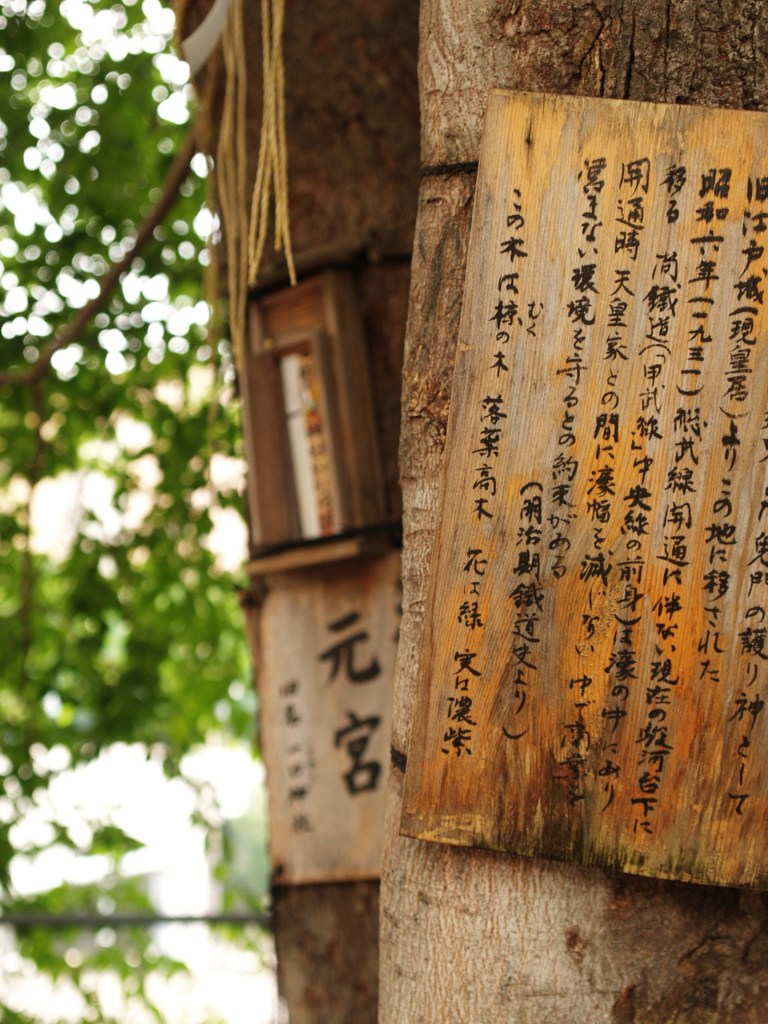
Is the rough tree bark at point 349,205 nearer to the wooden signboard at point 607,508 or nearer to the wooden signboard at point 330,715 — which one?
the wooden signboard at point 330,715

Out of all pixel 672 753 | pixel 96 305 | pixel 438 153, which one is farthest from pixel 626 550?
pixel 96 305

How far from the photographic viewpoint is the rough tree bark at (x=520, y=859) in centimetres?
113

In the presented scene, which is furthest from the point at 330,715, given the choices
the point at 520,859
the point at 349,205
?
the point at 349,205

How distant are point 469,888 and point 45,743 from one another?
81.7 inches

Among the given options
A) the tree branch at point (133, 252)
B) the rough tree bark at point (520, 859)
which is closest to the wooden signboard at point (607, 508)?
the rough tree bark at point (520, 859)

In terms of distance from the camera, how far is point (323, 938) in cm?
204

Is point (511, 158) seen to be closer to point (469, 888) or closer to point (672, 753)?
point (672, 753)

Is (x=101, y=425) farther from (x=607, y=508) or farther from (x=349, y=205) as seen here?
(x=607, y=508)

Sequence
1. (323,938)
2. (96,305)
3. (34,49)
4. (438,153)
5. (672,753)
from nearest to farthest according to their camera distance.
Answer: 1. (672,753)
2. (438,153)
3. (323,938)
4. (96,305)
5. (34,49)

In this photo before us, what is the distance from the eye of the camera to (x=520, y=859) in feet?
3.80

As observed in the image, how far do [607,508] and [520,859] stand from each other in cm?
39

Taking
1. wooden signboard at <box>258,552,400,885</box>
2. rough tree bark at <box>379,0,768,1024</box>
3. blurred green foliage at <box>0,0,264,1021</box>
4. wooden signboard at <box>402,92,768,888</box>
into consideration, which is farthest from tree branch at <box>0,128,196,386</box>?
wooden signboard at <box>402,92,768,888</box>

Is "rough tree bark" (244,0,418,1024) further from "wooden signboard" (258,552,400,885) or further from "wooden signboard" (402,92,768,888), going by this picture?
"wooden signboard" (402,92,768,888)

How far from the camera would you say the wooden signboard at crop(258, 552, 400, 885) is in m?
1.96
